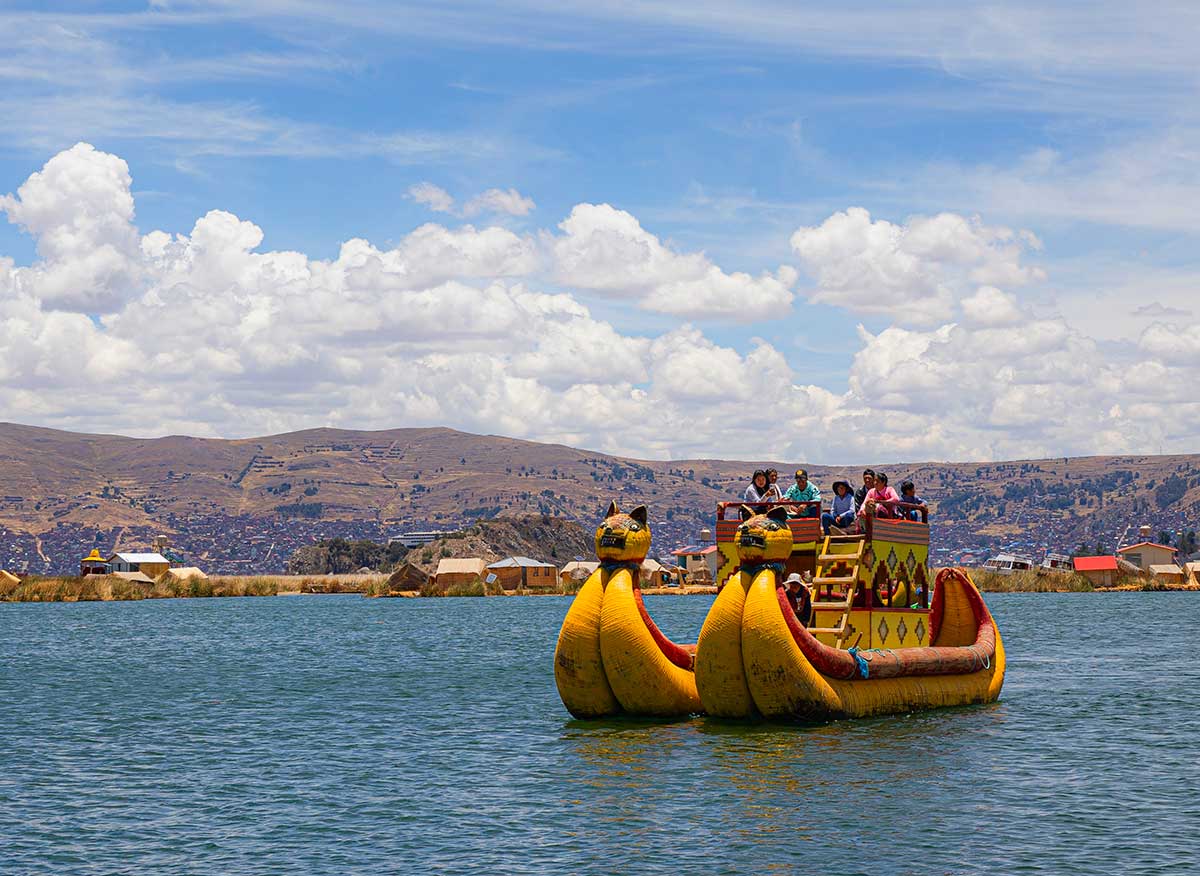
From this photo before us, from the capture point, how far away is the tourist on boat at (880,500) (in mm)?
32031

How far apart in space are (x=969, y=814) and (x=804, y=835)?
3149mm

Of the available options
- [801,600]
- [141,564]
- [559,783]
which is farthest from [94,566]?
[559,783]

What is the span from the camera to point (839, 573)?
32.8 m

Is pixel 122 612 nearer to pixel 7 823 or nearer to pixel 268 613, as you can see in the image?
pixel 268 613

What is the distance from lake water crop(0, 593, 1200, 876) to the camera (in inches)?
771

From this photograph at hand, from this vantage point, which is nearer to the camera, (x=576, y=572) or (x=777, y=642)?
(x=777, y=642)

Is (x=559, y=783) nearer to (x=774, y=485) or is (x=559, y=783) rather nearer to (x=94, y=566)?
(x=774, y=485)

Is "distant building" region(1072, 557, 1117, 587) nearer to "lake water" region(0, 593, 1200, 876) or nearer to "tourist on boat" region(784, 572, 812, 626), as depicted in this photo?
"lake water" region(0, 593, 1200, 876)

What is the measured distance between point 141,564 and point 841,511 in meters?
130

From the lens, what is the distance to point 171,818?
22.7m

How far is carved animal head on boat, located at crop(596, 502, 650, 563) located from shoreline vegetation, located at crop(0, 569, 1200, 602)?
114 metres

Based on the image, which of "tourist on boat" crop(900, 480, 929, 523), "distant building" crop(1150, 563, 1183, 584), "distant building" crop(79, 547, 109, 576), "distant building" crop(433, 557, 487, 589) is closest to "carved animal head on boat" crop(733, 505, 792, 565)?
"tourist on boat" crop(900, 480, 929, 523)

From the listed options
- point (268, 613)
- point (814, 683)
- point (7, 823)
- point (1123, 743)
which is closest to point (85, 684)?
point (7, 823)

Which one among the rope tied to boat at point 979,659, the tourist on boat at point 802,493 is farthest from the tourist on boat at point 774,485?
the rope tied to boat at point 979,659
